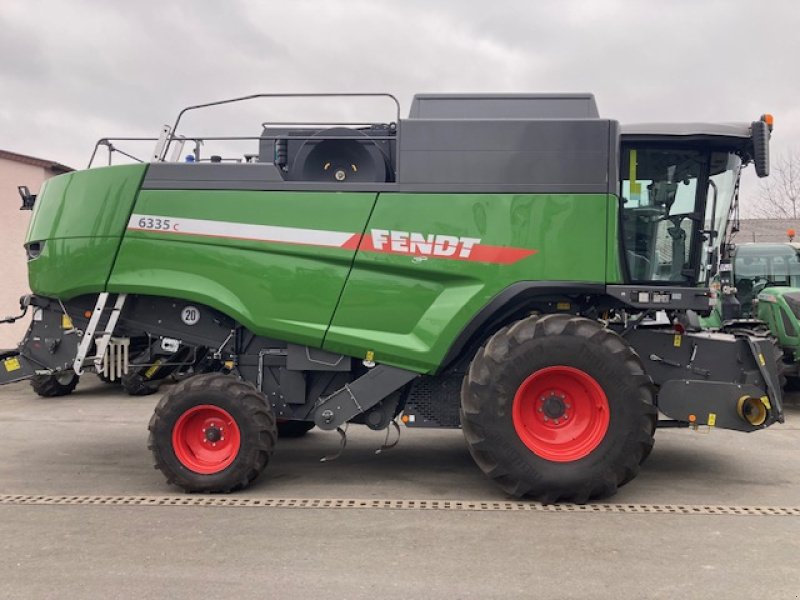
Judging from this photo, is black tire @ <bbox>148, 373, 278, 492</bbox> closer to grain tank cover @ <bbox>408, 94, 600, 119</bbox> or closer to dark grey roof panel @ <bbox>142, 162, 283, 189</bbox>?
dark grey roof panel @ <bbox>142, 162, 283, 189</bbox>

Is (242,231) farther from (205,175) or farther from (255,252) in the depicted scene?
(205,175)

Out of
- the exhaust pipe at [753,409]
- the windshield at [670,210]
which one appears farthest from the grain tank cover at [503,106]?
the exhaust pipe at [753,409]

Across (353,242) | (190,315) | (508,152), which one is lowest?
(190,315)

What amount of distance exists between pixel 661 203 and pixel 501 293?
1548 millimetres

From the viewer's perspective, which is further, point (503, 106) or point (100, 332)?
point (100, 332)

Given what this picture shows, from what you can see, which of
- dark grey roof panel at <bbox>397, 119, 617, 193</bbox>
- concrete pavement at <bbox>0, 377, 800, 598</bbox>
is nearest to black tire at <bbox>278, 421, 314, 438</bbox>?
concrete pavement at <bbox>0, 377, 800, 598</bbox>

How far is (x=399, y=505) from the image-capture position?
15.9 ft

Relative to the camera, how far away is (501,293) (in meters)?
5.02

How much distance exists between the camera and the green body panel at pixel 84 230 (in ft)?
17.7

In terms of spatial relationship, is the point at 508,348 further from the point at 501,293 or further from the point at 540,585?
the point at 540,585

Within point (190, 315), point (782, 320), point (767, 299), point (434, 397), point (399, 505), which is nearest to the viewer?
point (399, 505)

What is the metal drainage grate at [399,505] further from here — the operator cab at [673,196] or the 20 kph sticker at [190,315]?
the operator cab at [673,196]

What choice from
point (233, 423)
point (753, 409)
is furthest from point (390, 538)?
point (753, 409)

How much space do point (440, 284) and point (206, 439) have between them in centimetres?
221
